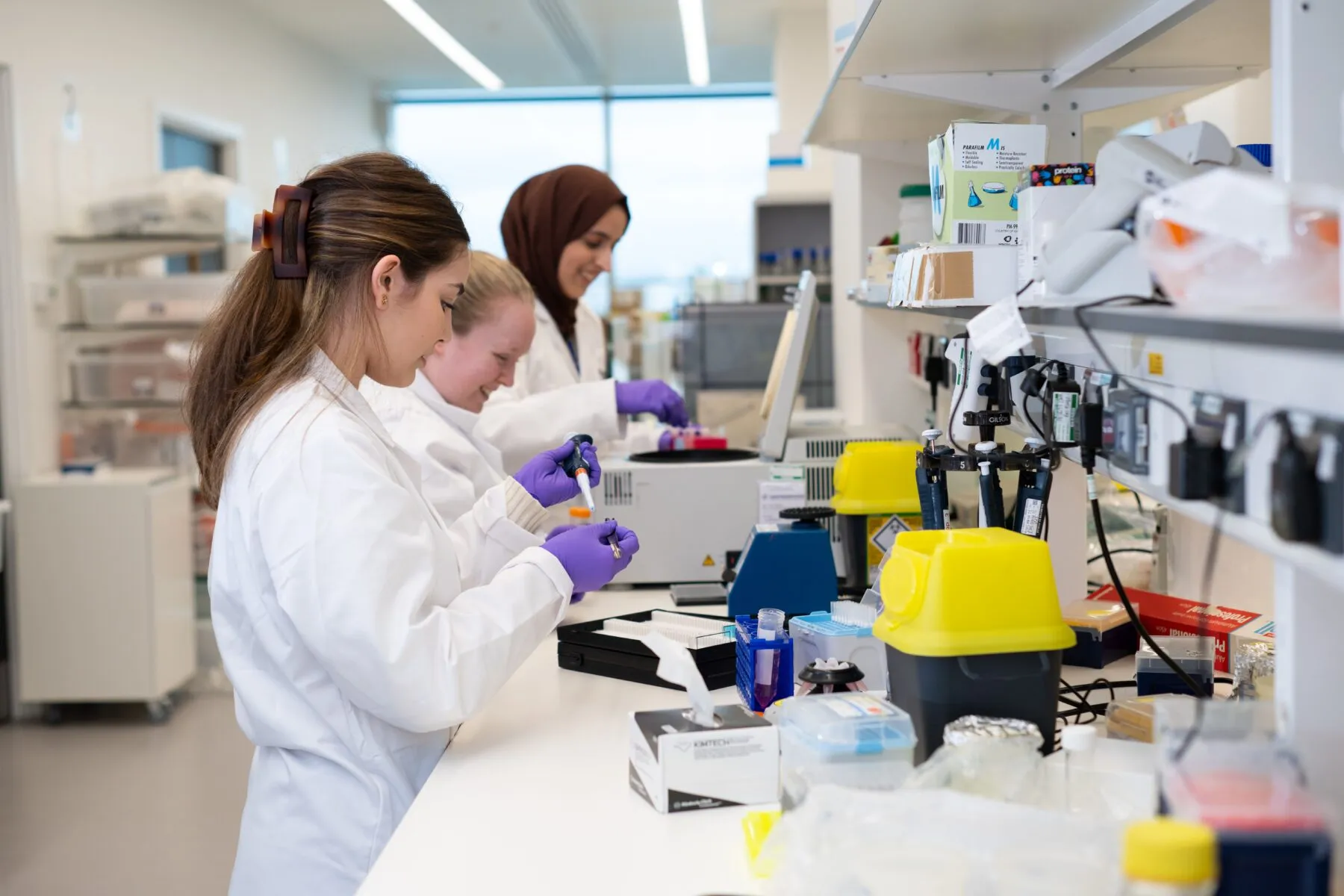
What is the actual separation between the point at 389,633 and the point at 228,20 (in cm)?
641

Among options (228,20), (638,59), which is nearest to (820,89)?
(638,59)

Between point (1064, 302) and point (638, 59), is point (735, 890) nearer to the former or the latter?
point (1064, 302)

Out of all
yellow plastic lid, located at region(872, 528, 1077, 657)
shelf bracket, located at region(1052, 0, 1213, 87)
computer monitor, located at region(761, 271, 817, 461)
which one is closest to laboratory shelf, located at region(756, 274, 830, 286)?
computer monitor, located at region(761, 271, 817, 461)

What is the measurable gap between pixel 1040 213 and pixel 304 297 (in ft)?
3.02

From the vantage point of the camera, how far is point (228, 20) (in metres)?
6.77

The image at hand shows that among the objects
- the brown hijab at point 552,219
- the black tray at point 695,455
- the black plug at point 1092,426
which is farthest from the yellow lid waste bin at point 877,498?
the brown hijab at point 552,219

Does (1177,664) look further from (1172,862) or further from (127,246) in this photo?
(127,246)

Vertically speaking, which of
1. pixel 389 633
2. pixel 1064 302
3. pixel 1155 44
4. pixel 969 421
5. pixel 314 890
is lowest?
pixel 314 890

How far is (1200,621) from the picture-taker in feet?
5.38

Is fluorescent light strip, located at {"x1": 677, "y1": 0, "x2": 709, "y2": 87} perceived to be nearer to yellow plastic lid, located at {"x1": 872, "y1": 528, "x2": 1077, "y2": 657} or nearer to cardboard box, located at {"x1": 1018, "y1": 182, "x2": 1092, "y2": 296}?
cardboard box, located at {"x1": 1018, "y1": 182, "x2": 1092, "y2": 296}

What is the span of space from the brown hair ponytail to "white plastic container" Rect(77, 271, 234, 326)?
3.39 m

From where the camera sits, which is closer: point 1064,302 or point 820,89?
point 1064,302

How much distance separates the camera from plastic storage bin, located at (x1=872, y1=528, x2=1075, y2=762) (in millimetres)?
1211

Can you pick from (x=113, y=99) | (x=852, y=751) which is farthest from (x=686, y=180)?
(x=852, y=751)
